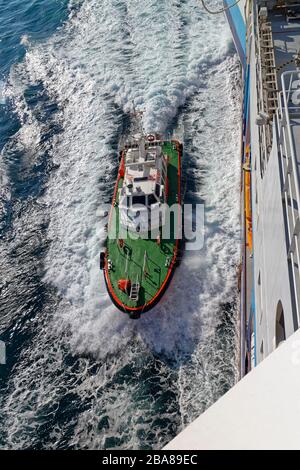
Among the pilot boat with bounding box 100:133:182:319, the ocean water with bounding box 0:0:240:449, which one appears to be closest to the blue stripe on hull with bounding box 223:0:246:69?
the ocean water with bounding box 0:0:240:449

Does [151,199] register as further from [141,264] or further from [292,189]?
[292,189]

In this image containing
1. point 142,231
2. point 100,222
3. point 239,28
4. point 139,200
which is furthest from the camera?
point 239,28

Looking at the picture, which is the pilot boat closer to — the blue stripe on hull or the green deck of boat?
the green deck of boat

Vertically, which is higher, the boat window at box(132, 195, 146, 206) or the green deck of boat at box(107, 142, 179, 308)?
the boat window at box(132, 195, 146, 206)

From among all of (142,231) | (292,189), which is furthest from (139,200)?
(292,189)

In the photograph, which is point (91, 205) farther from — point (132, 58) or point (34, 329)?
point (132, 58)

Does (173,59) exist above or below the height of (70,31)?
below

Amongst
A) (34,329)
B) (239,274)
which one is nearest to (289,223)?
(239,274)

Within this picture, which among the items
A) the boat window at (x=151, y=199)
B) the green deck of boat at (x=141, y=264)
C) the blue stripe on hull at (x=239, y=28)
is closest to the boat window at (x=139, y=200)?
the boat window at (x=151, y=199)
